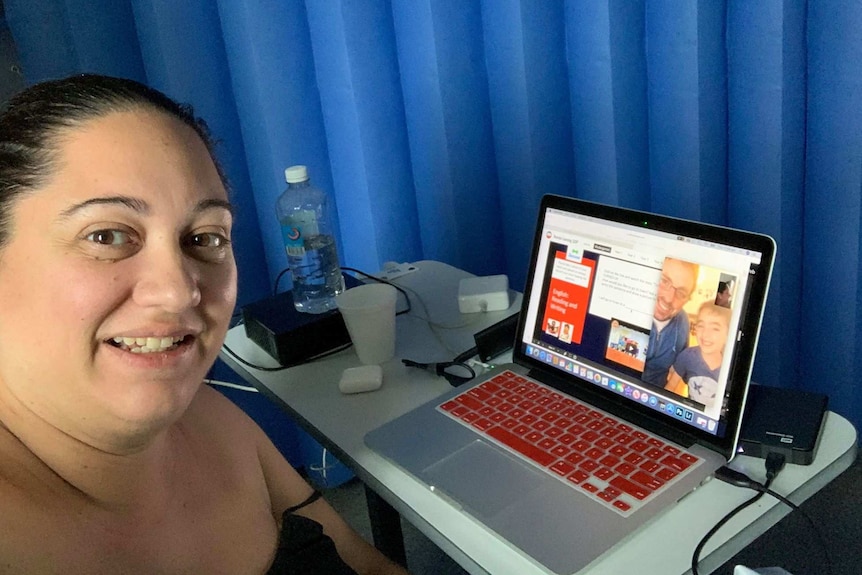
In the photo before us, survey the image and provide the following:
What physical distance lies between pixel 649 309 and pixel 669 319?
0.03m

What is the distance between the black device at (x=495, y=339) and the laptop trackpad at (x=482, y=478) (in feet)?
0.83

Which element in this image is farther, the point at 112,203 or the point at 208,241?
the point at 208,241

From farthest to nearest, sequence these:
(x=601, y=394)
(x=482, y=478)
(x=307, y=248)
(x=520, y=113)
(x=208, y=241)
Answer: (x=520, y=113) → (x=307, y=248) → (x=601, y=394) → (x=482, y=478) → (x=208, y=241)

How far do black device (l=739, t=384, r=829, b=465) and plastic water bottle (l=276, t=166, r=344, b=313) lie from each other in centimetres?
74

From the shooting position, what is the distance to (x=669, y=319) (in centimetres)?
92

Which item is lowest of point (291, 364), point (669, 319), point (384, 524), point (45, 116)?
point (384, 524)

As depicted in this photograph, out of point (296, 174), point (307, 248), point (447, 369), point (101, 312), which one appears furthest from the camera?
point (307, 248)

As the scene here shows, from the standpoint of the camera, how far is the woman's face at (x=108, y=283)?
0.67 meters

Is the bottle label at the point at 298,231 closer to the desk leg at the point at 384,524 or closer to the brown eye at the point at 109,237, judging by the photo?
the desk leg at the point at 384,524

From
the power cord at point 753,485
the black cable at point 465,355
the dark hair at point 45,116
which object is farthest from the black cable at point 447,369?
the dark hair at point 45,116

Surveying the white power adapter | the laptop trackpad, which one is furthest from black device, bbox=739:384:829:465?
the white power adapter

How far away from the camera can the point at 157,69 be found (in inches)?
57.6

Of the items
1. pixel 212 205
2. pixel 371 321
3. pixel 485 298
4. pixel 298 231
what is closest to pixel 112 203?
pixel 212 205

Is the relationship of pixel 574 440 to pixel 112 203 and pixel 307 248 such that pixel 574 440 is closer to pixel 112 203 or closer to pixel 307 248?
pixel 112 203
